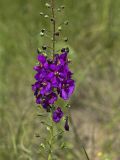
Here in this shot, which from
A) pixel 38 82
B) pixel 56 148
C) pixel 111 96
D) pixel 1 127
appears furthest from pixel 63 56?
pixel 111 96

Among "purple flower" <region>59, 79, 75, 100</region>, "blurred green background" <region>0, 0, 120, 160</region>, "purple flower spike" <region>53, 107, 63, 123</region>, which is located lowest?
"purple flower spike" <region>53, 107, 63, 123</region>

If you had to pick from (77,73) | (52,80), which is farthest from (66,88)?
(77,73)

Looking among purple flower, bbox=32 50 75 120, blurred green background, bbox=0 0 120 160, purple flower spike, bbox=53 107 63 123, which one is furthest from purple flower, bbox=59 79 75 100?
blurred green background, bbox=0 0 120 160

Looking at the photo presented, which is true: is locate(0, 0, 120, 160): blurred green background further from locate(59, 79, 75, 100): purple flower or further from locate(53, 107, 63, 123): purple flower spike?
locate(59, 79, 75, 100): purple flower

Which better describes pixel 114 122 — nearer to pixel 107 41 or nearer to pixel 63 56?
pixel 107 41

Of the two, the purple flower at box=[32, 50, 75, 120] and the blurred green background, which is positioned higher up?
the blurred green background

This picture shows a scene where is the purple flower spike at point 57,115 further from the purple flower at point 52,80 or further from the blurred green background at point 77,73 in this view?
the blurred green background at point 77,73

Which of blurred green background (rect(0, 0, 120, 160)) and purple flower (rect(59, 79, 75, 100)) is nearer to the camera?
purple flower (rect(59, 79, 75, 100))

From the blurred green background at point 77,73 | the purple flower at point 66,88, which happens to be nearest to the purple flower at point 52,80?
the purple flower at point 66,88
